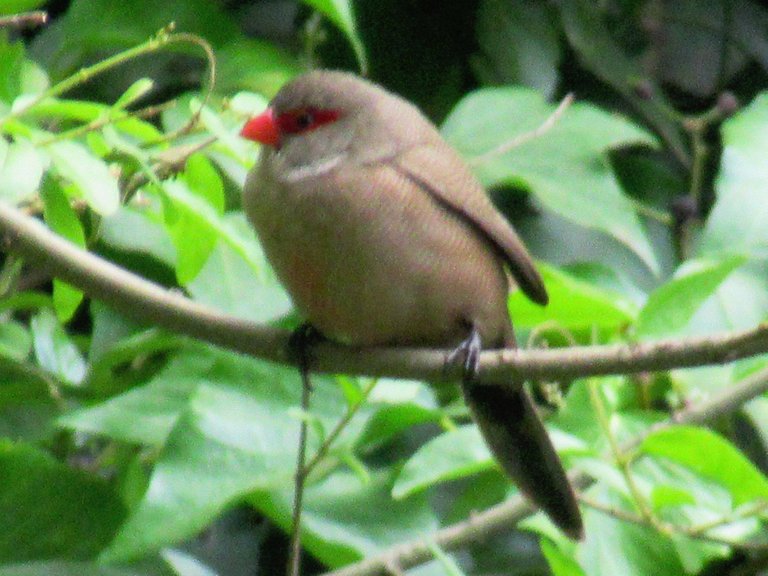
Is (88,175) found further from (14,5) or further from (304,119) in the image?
(304,119)

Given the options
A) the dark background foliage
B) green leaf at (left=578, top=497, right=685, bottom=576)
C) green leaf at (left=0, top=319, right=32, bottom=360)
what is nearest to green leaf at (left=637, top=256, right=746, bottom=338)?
the dark background foliage

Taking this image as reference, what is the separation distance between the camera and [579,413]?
2613 mm

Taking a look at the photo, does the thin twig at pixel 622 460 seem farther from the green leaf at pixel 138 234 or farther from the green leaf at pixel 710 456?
the green leaf at pixel 138 234

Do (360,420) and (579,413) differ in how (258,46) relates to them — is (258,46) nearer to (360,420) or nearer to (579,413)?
(360,420)

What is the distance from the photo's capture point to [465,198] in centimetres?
258

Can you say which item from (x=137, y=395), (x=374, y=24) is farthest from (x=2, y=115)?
(x=374, y=24)

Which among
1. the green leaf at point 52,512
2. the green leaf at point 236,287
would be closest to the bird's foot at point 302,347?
the green leaf at point 236,287

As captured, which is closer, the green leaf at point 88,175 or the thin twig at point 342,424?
the green leaf at point 88,175

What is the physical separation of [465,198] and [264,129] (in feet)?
1.42

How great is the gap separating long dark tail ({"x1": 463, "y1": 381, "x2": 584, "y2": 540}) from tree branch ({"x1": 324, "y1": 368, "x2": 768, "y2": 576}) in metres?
0.06

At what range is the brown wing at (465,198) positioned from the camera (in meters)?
2.53

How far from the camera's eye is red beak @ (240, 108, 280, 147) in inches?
99.0

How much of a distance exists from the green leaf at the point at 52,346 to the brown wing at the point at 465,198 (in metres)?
0.82

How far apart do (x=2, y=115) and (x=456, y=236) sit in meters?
0.94
